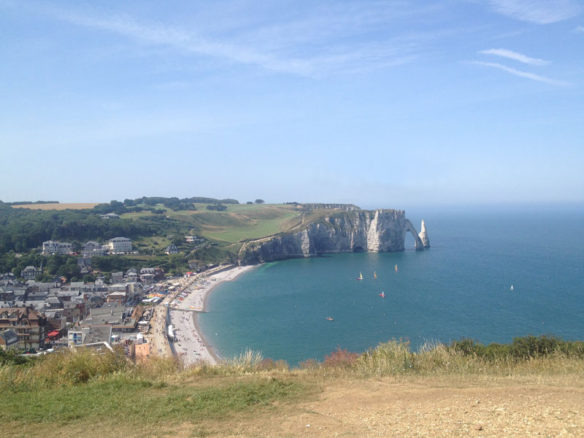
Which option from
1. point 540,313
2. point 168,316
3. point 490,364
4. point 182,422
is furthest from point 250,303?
point 182,422

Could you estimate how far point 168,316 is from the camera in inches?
1124

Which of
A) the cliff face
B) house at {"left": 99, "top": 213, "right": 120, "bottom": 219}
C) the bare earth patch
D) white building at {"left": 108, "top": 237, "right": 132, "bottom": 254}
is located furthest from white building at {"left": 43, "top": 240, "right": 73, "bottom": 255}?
the bare earth patch

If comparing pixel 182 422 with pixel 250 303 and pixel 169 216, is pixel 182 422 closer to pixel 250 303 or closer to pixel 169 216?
pixel 250 303

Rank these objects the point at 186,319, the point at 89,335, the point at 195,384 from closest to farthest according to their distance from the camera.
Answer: the point at 195,384, the point at 89,335, the point at 186,319

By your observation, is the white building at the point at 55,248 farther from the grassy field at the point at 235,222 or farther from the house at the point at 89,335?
the house at the point at 89,335

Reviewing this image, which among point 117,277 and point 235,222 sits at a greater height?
point 235,222

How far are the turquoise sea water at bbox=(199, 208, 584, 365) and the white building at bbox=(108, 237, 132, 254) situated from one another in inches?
600

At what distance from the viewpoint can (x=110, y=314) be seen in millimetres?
26344

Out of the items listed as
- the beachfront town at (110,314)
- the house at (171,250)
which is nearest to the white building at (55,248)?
the beachfront town at (110,314)

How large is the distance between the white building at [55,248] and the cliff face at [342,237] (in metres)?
21.7

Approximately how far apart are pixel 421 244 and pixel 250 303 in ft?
120

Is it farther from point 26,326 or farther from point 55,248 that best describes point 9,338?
point 55,248

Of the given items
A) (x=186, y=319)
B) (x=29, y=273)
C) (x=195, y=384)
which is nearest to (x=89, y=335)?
(x=186, y=319)

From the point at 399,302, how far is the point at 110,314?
2114 cm
